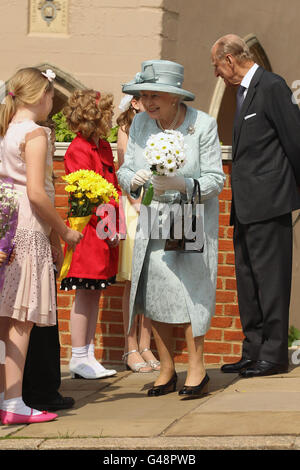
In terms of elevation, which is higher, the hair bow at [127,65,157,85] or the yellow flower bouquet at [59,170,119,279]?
the hair bow at [127,65,157,85]

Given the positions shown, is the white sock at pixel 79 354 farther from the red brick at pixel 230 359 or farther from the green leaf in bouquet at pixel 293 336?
the green leaf in bouquet at pixel 293 336

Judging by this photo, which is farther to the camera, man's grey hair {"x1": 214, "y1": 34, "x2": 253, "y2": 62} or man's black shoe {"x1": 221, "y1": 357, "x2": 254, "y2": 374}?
man's black shoe {"x1": 221, "y1": 357, "x2": 254, "y2": 374}

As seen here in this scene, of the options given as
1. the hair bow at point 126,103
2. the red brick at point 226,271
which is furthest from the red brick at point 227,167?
the hair bow at point 126,103

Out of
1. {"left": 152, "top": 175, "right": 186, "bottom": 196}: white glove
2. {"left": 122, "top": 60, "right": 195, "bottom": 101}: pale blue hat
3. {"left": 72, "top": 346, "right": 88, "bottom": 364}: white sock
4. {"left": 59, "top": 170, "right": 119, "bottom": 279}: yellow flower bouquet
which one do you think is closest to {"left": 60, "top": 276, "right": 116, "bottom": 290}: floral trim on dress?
{"left": 72, "top": 346, "right": 88, "bottom": 364}: white sock

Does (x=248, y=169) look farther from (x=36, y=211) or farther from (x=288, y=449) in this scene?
(x=288, y=449)

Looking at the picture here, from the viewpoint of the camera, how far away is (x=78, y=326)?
293 inches

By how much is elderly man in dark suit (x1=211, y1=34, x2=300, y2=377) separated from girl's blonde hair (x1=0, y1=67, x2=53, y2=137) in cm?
168

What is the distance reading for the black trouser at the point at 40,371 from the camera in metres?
6.22

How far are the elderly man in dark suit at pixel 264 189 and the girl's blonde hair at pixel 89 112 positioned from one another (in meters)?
0.83

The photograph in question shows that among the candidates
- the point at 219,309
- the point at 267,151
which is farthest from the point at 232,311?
the point at 267,151

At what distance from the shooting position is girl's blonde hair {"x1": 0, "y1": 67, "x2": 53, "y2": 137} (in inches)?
228

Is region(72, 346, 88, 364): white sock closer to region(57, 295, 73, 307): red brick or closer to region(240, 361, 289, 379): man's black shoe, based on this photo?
region(57, 295, 73, 307): red brick

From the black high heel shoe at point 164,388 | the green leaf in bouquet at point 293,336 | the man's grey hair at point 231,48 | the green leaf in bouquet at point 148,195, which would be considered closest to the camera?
the green leaf in bouquet at point 148,195
